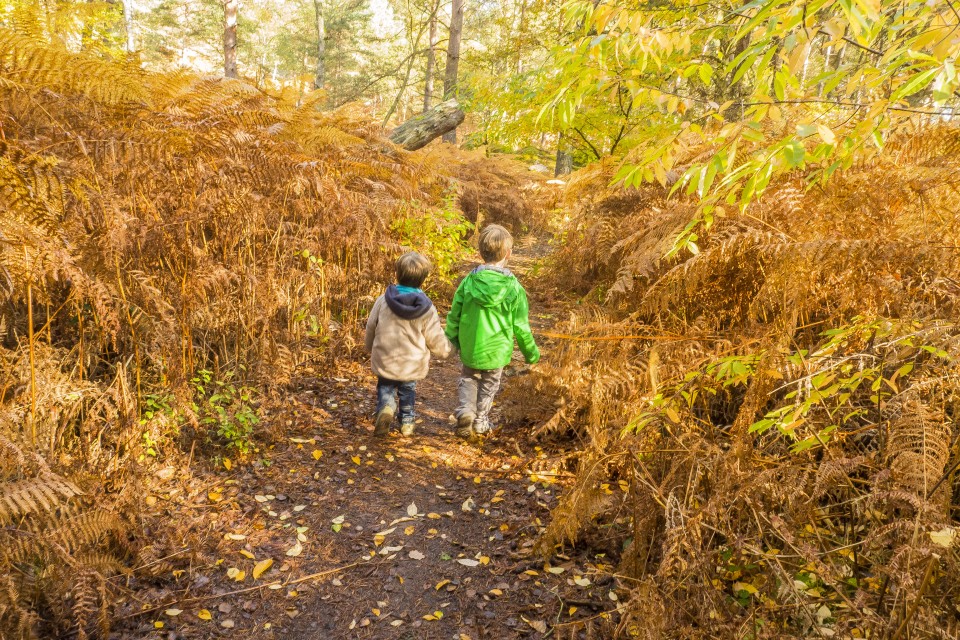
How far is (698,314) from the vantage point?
3.62 m

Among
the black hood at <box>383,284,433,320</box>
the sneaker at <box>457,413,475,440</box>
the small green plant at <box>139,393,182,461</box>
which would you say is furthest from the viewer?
the sneaker at <box>457,413,475,440</box>

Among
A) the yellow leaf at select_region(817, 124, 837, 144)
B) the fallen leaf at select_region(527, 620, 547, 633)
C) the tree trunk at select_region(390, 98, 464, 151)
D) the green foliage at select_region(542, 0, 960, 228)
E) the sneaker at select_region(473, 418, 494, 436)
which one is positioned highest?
the tree trunk at select_region(390, 98, 464, 151)

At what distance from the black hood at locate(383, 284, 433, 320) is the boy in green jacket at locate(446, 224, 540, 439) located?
35 centimetres

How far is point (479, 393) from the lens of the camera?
446cm

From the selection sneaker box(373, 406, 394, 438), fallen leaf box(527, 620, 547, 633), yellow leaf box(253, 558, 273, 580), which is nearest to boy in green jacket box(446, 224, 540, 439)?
sneaker box(373, 406, 394, 438)

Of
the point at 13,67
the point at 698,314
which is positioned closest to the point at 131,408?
the point at 13,67

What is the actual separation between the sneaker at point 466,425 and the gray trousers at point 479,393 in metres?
Answer: 0.03

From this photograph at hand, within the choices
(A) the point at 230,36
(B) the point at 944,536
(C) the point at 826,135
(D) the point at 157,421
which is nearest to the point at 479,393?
(D) the point at 157,421

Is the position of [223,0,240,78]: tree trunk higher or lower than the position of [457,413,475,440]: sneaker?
higher

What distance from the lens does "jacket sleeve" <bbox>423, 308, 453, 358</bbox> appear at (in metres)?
4.26

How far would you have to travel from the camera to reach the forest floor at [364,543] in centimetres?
260

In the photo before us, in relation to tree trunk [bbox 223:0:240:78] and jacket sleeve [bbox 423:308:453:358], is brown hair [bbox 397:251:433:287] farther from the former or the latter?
tree trunk [bbox 223:0:240:78]

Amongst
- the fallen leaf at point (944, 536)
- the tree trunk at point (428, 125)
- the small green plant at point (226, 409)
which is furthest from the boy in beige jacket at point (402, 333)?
the tree trunk at point (428, 125)

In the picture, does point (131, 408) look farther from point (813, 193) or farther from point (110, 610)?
point (813, 193)
